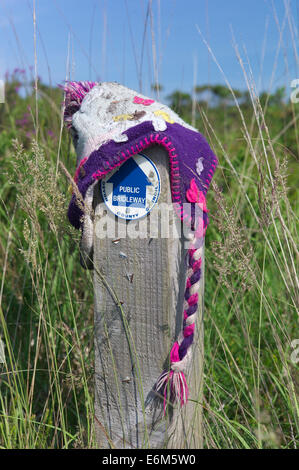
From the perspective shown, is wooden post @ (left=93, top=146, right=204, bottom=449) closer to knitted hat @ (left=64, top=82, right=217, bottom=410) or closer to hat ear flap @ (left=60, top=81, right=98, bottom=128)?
knitted hat @ (left=64, top=82, right=217, bottom=410)

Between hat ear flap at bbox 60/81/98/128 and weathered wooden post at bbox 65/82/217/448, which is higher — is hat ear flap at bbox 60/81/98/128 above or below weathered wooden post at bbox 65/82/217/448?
A: above

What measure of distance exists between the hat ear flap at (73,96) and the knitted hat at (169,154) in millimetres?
102

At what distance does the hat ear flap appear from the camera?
151 cm

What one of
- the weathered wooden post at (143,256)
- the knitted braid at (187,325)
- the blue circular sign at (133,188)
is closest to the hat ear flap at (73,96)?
the weathered wooden post at (143,256)

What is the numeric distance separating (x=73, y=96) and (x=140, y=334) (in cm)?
85

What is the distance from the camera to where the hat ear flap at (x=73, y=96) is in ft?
4.96

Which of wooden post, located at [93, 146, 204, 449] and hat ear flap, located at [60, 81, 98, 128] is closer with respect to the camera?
wooden post, located at [93, 146, 204, 449]

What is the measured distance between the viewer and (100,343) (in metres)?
1.43

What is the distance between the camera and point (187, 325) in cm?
129

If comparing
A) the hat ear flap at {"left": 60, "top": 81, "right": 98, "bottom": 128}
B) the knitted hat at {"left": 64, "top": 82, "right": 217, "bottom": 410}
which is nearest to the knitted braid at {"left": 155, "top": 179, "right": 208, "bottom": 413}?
the knitted hat at {"left": 64, "top": 82, "right": 217, "bottom": 410}

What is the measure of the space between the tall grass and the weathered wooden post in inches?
3.2
